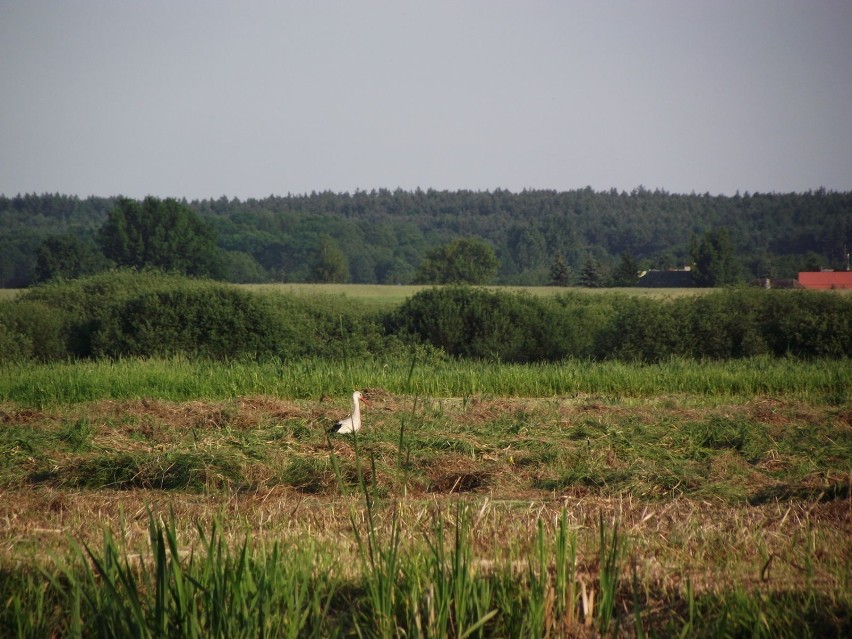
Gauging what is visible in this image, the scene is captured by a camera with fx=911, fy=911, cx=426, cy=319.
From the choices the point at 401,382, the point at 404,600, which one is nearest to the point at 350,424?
the point at 404,600

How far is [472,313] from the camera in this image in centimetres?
2708

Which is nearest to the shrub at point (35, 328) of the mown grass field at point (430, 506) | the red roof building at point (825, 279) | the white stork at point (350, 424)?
the mown grass field at point (430, 506)

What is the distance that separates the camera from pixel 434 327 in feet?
88.6

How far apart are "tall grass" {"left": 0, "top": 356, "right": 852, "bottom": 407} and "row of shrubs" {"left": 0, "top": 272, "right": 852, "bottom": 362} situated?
215 inches

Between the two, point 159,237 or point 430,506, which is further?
point 159,237

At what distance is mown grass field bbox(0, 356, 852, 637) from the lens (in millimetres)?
3908

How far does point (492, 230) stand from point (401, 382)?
12894cm

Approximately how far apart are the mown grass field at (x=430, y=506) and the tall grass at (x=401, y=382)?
6 centimetres

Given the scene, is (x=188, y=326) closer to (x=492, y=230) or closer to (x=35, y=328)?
(x=35, y=328)

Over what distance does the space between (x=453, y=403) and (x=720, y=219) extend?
131407 millimetres

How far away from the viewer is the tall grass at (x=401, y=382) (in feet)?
50.8

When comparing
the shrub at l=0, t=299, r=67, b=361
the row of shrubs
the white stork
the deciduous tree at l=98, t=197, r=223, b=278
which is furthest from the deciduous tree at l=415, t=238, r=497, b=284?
the white stork

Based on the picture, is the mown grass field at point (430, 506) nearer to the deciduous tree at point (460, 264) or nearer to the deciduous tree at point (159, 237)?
the deciduous tree at point (159, 237)

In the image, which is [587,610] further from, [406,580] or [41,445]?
[41,445]
